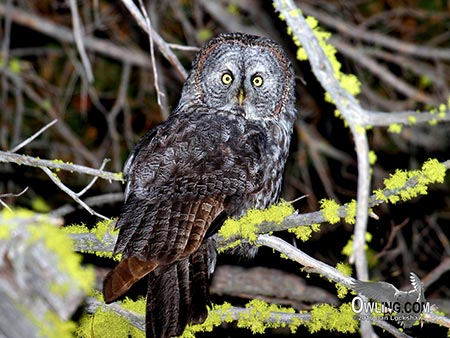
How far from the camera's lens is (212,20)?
20.9ft

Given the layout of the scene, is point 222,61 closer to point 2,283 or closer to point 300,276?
point 300,276

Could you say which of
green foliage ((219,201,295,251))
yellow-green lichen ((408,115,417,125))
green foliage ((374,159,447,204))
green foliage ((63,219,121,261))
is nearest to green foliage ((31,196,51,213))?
green foliage ((63,219,121,261))

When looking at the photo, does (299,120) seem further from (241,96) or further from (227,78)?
(241,96)

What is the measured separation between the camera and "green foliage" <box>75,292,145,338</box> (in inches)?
125

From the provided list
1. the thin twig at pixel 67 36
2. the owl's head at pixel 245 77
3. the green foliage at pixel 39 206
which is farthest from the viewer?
the thin twig at pixel 67 36

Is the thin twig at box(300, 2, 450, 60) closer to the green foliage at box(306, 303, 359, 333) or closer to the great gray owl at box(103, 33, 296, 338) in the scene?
the great gray owl at box(103, 33, 296, 338)

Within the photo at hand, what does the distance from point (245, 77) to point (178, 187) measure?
127 cm

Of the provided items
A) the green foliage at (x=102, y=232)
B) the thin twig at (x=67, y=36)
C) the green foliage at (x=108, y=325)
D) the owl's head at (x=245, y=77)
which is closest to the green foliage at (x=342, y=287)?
the green foliage at (x=108, y=325)

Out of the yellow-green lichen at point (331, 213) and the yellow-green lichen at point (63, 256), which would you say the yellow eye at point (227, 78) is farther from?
the yellow-green lichen at point (63, 256)

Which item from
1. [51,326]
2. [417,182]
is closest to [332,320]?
[417,182]

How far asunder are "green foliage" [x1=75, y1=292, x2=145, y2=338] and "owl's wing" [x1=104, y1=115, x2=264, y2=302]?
389mm

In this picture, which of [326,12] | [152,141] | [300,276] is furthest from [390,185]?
[326,12]

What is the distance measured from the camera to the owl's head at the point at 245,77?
4.21 meters

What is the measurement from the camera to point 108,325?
10.6ft
